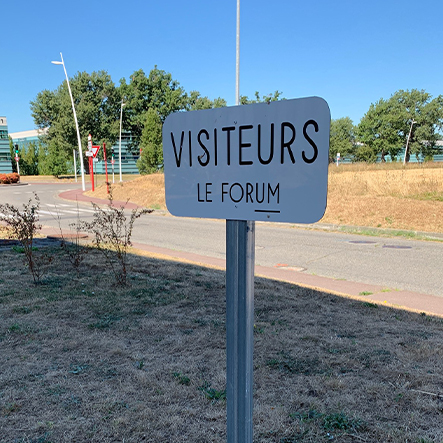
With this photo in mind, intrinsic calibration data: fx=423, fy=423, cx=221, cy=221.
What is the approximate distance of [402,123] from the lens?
232 feet

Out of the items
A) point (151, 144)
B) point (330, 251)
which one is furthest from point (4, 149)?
point (330, 251)

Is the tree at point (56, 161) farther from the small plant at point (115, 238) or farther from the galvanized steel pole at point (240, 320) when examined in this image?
the galvanized steel pole at point (240, 320)

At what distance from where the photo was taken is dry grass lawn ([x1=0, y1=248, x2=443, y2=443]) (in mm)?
2611

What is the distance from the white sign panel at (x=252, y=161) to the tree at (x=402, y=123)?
242ft

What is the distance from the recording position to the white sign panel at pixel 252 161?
4.46ft

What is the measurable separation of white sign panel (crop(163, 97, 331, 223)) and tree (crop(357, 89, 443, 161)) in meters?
73.7

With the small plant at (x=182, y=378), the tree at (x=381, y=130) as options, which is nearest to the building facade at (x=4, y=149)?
the tree at (x=381, y=130)

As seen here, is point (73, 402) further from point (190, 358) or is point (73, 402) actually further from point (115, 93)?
point (115, 93)

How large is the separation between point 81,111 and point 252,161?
178ft

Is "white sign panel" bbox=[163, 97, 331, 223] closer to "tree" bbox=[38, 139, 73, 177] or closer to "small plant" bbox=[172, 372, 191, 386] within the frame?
"small plant" bbox=[172, 372, 191, 386]

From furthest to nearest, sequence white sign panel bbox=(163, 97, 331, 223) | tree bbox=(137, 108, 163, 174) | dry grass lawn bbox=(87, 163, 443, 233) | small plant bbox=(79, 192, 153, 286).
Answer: tree bbox=(137, 108, 163, 174)
dry grass lawn bbox=(87, 163, 443, 233)
small plant bbox=(79, 192, 153, 286)
white sign panel bbox=(163, 97, 331, 223)

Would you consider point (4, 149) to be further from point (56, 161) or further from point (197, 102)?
point (197, 102)

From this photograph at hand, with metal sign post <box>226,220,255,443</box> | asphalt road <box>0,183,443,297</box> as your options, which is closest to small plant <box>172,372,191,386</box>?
metal sign post <box>226,220,255,443</box>

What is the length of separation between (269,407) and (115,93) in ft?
191
